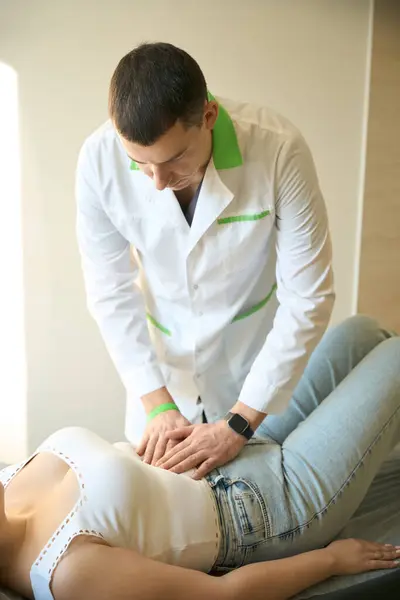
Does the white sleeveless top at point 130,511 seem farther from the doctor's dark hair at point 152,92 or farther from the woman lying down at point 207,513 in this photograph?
the doctor's dark hair at point 152,92

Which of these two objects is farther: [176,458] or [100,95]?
[100,95]

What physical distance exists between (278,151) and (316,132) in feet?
3.45

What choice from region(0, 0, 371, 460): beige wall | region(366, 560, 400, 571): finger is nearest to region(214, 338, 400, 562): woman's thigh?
region(366, 560, 400, 571): finger

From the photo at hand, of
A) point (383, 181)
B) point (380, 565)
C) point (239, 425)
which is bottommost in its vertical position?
point (380, 565)

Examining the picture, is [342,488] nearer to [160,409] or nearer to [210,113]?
[160,409]

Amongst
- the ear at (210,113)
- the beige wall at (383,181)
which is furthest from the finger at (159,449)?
the beige wall at (383,181)

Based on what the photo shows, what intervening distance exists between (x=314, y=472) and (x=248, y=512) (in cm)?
18

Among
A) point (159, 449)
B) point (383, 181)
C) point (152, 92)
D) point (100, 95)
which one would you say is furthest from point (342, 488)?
point (383, 181)

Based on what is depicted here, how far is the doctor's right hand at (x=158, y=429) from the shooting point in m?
1.39

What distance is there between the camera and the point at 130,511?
1143mm

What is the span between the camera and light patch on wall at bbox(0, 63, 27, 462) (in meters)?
1.86

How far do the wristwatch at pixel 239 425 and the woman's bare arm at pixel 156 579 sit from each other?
0.29 m

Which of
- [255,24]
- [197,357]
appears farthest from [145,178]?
[255,24]

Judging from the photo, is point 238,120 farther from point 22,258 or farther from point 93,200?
point 22,258
